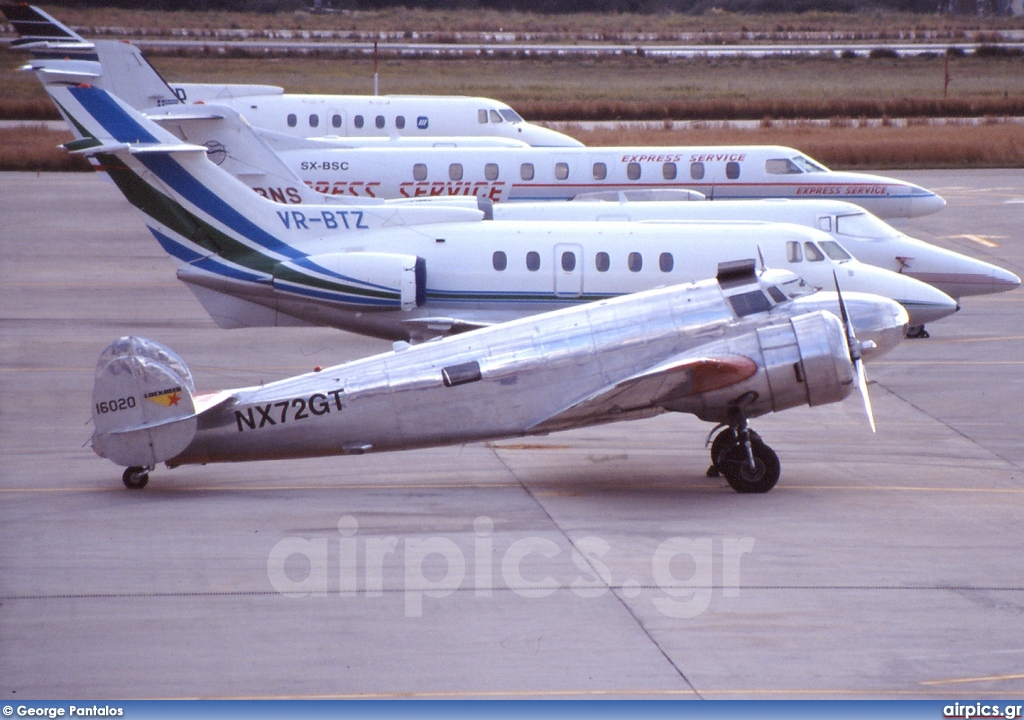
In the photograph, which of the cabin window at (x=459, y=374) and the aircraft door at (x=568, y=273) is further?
the aircraft door at (x=568, y=273)

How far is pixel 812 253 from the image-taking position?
2384 cm

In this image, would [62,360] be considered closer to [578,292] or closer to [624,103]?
[578,292]

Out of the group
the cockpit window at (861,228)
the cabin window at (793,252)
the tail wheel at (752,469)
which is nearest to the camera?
the tail wheel at (752,469)

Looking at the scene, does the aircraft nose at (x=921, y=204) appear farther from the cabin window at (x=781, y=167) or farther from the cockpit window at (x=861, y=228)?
the cockpit window at (x=861, y=228)

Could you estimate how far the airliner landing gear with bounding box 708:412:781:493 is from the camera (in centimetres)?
1734

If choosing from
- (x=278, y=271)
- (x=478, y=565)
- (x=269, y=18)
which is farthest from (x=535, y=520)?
(x=269, y=18)

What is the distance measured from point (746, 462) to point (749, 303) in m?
2.11

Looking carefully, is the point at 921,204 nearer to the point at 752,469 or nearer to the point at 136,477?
the point at 752,469

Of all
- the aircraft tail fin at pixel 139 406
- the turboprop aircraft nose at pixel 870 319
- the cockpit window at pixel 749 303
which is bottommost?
the aircraft tail fin at pixel 139 406

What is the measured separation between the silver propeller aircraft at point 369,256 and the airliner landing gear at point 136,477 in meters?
6.46

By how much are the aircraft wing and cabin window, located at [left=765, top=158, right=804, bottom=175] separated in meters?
20.3

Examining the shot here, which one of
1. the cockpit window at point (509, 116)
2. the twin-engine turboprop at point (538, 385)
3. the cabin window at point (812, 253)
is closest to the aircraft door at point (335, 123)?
the cockpit window at point (509, 116)

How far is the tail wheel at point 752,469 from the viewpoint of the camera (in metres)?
17.3

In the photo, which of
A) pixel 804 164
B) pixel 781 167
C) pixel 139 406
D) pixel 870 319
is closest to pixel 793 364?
pixel 870 319
